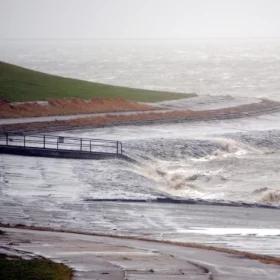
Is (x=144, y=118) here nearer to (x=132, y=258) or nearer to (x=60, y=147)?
(x=60, y=147)

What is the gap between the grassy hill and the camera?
65688 millimetres

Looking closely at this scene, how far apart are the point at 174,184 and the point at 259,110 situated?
27990mm

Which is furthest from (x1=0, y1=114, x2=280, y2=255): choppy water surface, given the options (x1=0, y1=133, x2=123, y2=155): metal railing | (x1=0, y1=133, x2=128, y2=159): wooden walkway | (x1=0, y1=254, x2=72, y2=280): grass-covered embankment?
(x1=0, y1=254, x2=72, y2=280): grass-covered embankment

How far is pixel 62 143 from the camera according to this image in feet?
159

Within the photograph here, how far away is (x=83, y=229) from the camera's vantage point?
31.1 metres

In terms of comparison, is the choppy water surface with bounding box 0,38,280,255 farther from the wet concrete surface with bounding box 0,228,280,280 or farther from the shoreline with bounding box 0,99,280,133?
the wet concrete surface with bounding box 0,228,280,280

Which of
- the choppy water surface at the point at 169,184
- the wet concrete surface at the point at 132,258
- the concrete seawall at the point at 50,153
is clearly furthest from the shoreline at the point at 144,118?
the wet concrete surface at the point at 132,258

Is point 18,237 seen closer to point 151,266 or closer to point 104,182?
point 151,266

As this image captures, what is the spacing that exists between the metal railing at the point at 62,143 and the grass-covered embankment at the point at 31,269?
22777 millimetres

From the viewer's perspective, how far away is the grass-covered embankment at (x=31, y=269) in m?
22.0

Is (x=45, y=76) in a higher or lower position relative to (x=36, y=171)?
higher

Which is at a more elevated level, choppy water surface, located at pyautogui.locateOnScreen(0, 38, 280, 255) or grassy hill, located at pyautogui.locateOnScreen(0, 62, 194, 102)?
grassy hill, located at pyautogui.locateOnScreen(0, 62, 194, 102)

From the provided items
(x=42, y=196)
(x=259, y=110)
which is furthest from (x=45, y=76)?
(x=42, y=196)

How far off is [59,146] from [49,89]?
21.3 meters
